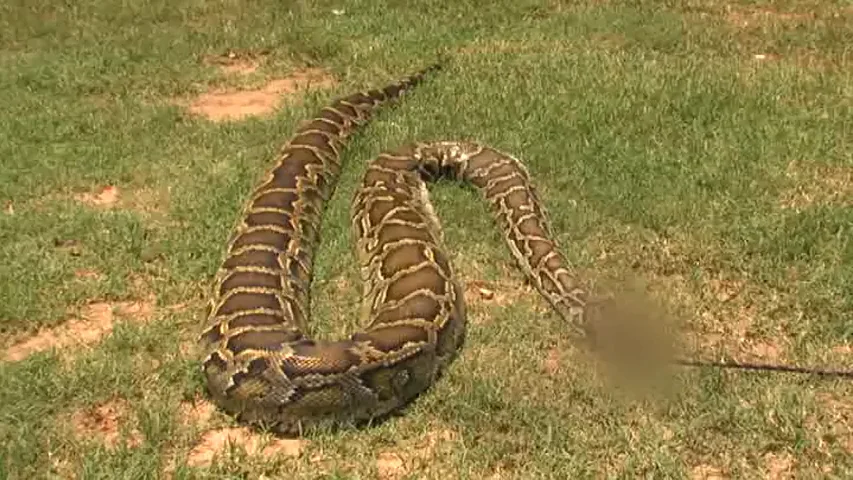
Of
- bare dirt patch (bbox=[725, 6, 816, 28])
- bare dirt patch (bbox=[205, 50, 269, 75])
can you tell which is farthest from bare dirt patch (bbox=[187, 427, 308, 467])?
bare dirt patch (bbox=[725, 6, 816, 28])

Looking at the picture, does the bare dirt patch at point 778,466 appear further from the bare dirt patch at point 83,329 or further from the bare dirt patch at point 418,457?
the bare dirt patch at point 83,329

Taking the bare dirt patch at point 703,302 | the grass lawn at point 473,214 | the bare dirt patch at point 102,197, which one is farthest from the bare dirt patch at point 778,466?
the bare dirt patch at point 102,197

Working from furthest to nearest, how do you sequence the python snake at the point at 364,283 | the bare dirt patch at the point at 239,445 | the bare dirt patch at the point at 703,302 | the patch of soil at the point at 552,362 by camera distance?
1. the bare dirt patch at the point at 703,302
2. the patch of soil at the point at 552,362
3. the python snake at the point at 364,283
4. the bare dirt patch at the point at 239,445

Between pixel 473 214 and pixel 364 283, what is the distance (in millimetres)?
1476

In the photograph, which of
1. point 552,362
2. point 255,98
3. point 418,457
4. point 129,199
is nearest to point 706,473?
point 552,362

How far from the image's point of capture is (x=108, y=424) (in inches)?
231

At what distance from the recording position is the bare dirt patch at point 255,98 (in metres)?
10.7

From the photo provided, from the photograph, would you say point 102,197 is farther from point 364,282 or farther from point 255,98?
point 364,282

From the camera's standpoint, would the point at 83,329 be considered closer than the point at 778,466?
No

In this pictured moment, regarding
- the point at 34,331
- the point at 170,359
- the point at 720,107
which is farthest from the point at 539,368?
the point at 720,107

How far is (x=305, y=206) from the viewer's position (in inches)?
316

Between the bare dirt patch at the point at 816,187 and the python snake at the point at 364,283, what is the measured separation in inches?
82.6

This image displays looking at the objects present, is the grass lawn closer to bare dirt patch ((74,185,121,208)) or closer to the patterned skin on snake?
bare dirt patch ((74,185,121,208))

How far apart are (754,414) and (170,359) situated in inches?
142
